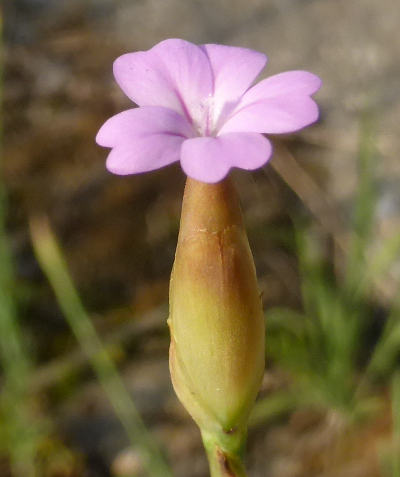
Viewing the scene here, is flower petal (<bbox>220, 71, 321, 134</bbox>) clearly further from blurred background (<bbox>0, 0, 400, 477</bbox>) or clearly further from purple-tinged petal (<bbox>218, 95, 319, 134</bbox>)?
blurred background (<bbox>0, 0, 400, 477</bbox>)

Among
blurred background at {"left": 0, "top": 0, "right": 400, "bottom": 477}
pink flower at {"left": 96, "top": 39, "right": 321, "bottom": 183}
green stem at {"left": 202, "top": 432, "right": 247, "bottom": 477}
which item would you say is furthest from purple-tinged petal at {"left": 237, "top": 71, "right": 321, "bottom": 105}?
blurred background at {"left": 0, "top": 0, "right": 400, "bottom": 477}

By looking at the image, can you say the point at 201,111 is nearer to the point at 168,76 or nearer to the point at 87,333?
the point at 168,76

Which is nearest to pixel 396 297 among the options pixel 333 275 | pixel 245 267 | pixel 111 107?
pixel 333 275

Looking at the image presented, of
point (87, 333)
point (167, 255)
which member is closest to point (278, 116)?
point (87, 333)

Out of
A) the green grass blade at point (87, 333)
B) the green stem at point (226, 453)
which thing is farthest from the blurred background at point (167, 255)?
the green stem at point (226, 453)

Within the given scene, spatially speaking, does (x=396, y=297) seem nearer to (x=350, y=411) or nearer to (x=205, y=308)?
(x=350, y=411)

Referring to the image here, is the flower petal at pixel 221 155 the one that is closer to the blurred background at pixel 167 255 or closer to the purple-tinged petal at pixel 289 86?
the purple-tinged petal at pixel 289 86
